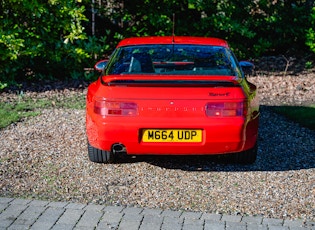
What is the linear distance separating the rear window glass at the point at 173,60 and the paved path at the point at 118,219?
→ 1.69 meters

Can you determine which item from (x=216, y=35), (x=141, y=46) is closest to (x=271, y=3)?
(x=216, y=35)

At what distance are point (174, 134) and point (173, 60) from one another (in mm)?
1186

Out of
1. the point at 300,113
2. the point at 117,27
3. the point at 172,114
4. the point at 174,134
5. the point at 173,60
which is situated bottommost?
the point at 300,113

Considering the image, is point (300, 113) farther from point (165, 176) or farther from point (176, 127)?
point (176, 127)

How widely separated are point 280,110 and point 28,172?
4.46 metres

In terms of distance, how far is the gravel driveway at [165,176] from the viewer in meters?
5.01

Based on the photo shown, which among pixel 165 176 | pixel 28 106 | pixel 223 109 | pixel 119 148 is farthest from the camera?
pixel 28 106

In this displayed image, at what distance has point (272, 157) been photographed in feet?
21.1

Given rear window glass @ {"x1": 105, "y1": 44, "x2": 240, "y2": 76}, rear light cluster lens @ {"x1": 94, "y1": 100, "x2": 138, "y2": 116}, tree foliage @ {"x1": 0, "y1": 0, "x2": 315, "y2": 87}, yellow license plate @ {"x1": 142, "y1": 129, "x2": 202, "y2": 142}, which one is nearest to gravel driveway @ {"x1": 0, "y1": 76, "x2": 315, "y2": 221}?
yellow license plate @ {"x1": 142, "y1": 129, "x2": 202, "y2": 142}

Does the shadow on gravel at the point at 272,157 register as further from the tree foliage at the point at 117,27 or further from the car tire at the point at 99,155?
the tree foliage at the point at 117,27

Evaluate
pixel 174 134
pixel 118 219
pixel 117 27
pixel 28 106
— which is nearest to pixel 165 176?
pixel 174 134

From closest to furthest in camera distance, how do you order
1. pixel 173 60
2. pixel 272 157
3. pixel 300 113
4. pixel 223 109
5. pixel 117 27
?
1. pixel 223 109
2. pixel 173 60
3. pixel 272 157
4. pixel 300 113
5. pixel 117 27

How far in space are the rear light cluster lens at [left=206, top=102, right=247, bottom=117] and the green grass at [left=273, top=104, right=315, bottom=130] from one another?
2.81 m

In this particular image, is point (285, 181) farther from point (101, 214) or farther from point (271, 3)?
point (271, 3)
